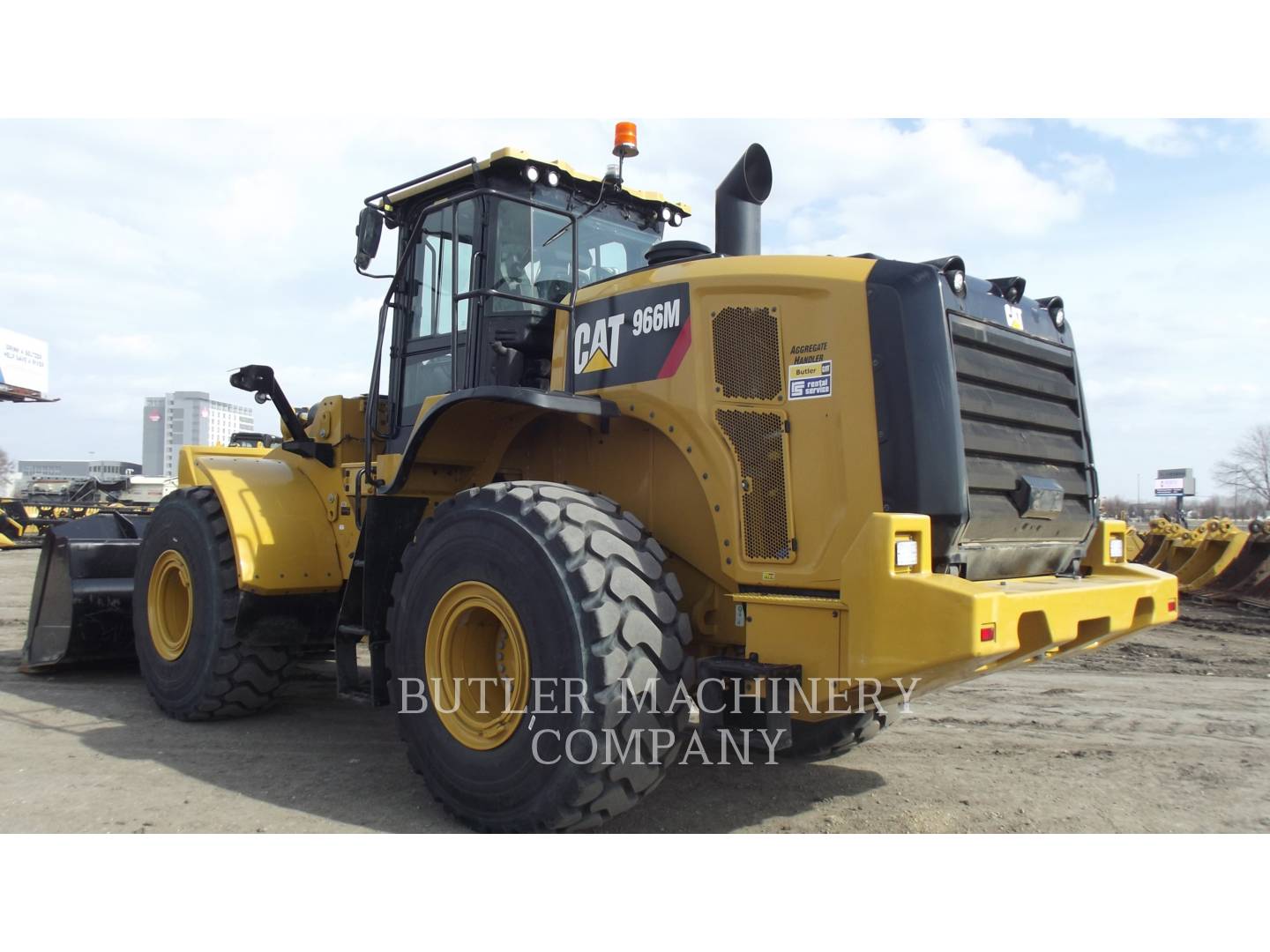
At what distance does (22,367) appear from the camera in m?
50.5

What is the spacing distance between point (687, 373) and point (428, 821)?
7.37ft

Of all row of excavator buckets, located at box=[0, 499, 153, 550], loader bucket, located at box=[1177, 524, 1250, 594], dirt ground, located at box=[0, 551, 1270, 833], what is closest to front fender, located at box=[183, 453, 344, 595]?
dirt ground, located at box=[0, 551, 1270, 833]

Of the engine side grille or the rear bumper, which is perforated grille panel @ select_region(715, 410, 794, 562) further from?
the engine side grille

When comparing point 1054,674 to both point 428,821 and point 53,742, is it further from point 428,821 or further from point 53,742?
point 53,742

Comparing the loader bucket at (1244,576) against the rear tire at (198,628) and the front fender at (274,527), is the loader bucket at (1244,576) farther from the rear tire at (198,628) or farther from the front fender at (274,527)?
the rear tire at (198,628)

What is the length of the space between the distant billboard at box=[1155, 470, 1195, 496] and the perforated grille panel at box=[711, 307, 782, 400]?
206 ft

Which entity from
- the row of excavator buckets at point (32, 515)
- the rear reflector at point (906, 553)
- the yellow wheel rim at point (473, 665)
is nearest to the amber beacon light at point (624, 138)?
the yellow wheel rim at point (473, 665)

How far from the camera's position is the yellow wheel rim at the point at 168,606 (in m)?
6.30

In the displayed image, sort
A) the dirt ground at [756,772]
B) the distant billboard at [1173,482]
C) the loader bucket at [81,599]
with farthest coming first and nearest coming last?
the distant billboard at [1173,482], the loader bucket at [81,599], the dirt ground at [756,772]

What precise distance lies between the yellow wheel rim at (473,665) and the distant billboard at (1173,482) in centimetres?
6320

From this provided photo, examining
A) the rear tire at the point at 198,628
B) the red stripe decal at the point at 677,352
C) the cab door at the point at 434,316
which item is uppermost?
the cab door at the point at 434,316

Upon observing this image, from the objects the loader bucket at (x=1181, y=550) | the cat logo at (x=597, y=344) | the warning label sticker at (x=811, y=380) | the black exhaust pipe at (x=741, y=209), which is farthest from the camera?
the loader bucket at (x=1181, y=550)

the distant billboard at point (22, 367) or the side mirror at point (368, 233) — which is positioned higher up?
the distant billboard at point (22, 367)

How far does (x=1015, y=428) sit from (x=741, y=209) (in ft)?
5.67
